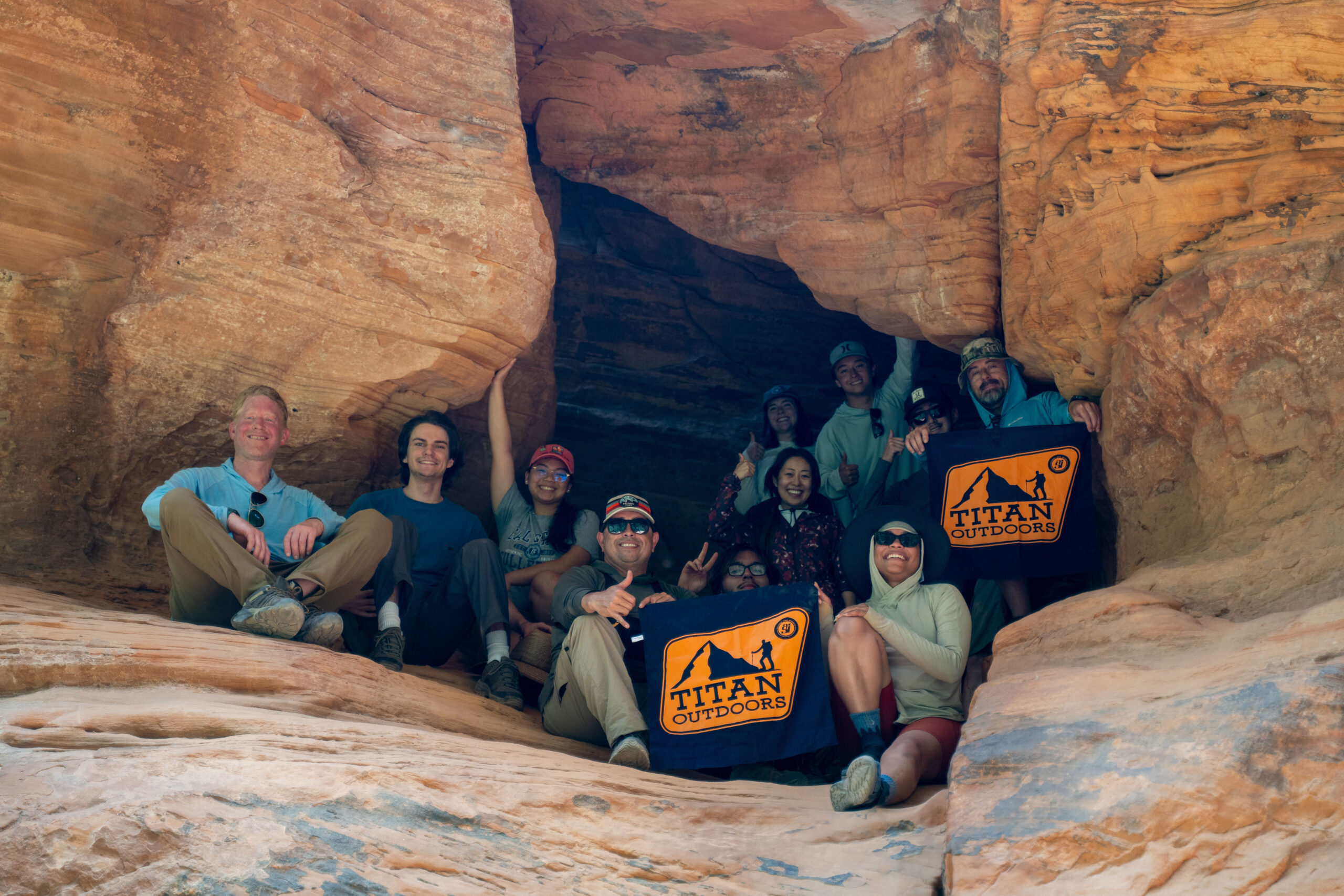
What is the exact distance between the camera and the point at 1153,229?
511 cm

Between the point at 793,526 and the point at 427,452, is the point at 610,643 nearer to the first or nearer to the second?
the point at 793,526

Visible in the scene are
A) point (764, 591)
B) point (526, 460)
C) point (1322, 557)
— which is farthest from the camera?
point (526, 460)

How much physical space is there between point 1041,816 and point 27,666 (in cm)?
327

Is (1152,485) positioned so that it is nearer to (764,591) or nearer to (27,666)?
(764,591)

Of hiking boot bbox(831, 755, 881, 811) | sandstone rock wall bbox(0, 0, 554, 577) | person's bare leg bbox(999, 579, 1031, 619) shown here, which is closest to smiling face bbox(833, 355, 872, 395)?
person's bare leg bbox(999, 579, 1031, 619)

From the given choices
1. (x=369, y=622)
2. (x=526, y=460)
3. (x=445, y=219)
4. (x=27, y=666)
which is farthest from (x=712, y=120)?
(x=27, y=666)

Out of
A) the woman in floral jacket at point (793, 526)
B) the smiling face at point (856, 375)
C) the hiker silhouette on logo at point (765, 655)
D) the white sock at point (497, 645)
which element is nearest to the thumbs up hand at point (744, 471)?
the woman in floral jacket at point (793, 526)

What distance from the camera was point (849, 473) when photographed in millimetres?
6570

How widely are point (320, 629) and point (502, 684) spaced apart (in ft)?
3.12

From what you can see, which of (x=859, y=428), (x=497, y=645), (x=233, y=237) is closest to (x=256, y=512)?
(x=497, y=645)

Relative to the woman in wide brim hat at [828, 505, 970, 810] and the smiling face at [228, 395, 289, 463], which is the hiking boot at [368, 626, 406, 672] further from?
the woman in wide brim hat at [828, 505, 970, 810]

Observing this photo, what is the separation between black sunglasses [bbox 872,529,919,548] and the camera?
15.5 ft

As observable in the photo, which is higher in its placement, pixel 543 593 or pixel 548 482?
pixel 548 482

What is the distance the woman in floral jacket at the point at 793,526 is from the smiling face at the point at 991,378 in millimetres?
1033
